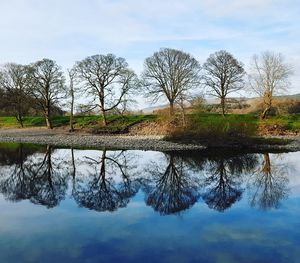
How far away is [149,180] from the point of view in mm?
17938

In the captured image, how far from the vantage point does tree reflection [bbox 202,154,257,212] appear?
13.8 meters

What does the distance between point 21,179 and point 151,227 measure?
9.94m

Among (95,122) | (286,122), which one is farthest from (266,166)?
(95,122)

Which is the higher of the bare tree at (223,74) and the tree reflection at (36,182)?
the bare tree at (223,74)

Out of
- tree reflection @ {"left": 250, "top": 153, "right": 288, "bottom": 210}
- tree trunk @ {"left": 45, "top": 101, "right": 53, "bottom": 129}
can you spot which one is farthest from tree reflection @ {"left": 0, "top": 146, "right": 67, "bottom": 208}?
tree trunk @ {"left": 45, "top": 101, "right": 53, "bottom": 129}

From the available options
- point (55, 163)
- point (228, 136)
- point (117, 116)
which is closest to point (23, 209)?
point (55, 163)

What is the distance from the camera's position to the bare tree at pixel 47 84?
5406 cm

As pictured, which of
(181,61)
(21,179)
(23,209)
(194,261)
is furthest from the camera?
(181,61)

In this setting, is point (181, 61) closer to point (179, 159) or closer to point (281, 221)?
point (179, 159)

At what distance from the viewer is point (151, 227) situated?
10555mm

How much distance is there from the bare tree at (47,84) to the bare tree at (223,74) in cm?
2161

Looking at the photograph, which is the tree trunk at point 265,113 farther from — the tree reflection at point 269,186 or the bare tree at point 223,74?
the tree reflection at point 269,186

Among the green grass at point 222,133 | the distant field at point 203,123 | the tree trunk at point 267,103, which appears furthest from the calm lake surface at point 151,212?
the tree trunk at point 267,103

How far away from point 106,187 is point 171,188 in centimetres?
285
